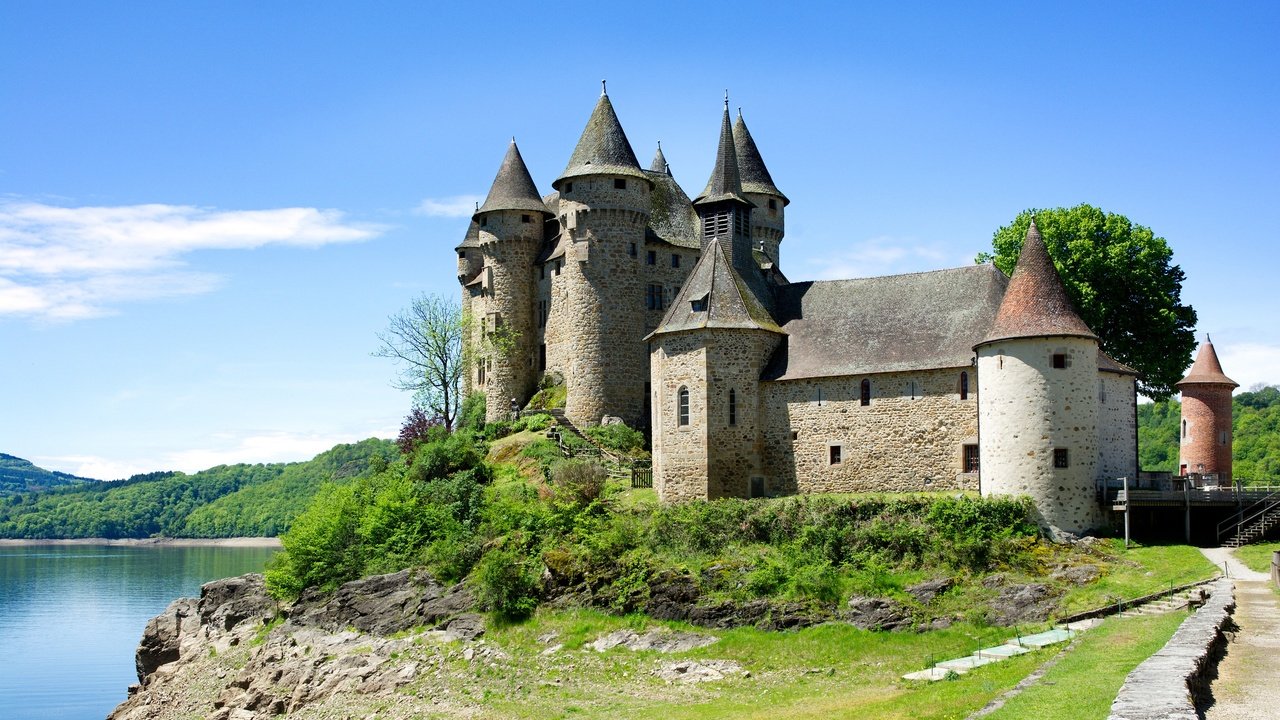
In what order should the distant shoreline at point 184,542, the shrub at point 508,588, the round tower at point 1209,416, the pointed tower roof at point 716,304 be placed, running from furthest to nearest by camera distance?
the distant shoreline at point 184,542 → the round tower at point 1209,416 → the pointed tower roof at point 716,304 → the shrub at point 508,588

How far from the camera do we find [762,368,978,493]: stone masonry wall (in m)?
43.5

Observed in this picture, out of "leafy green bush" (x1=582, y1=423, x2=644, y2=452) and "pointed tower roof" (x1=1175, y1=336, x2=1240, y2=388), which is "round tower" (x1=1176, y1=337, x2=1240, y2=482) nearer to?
"pointed tower roof" (x1=1175, y1=336, x2=1240, y2=388)

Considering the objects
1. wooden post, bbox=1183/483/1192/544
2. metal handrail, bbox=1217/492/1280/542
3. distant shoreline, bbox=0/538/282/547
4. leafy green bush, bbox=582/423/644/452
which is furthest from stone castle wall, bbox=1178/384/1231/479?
distant shoreline, bbox=0/538/282/547

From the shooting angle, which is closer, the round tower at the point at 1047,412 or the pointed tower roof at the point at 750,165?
the round tower at the point at 1047,412

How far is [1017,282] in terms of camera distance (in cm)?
4006

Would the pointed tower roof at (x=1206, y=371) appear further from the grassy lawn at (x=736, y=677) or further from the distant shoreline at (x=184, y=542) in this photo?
the distant shoreline at (x=184, y=542)

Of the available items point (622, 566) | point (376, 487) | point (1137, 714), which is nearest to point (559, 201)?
point (376, 487)

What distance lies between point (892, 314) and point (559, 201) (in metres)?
20.1

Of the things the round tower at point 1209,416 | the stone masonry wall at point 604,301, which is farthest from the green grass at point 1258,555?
the stone masonry wall at point 604,301

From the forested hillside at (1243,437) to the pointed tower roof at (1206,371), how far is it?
23.3 metres

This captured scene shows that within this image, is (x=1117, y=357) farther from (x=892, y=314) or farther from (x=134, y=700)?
(x=134, y=700)

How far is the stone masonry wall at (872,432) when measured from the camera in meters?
A: 43.5

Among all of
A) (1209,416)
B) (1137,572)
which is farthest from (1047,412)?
(1209,416)

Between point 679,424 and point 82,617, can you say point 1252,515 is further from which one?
point 82,617
